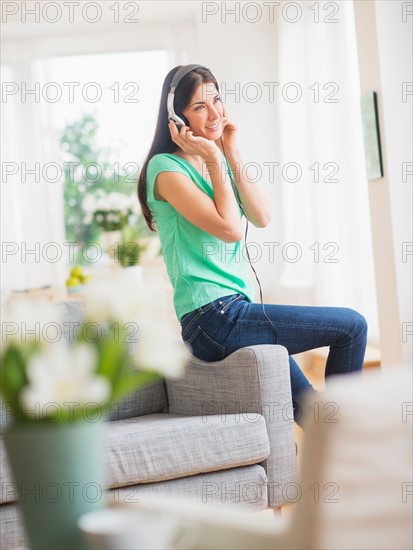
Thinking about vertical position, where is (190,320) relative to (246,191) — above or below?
below

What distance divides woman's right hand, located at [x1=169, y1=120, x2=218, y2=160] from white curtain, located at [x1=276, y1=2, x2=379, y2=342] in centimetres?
275

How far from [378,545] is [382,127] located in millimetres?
3193

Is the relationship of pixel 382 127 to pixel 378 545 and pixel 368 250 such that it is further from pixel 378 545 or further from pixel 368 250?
pixel 378 545

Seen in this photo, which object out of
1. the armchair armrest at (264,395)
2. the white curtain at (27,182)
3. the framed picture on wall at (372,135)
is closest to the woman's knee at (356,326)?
the armchair armrest at (264,395)

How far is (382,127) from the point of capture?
13.3 ft

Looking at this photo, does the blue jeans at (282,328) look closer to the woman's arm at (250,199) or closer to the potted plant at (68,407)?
the woman's arm at (250,199)

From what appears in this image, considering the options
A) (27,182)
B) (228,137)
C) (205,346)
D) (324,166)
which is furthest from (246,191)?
(27,182)

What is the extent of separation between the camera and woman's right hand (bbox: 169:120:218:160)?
263 cm

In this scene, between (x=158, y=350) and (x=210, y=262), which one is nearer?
(x=158, y=350)

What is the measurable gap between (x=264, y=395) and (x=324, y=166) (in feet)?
11.3

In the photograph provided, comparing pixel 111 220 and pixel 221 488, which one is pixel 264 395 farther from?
pixel 111 220

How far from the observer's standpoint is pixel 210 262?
259 centimetres

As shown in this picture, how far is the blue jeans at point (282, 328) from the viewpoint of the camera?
8.36 feet

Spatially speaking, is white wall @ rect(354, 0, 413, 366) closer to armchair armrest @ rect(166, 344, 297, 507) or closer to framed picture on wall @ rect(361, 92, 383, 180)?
framed picture on wall @ rect(361, 92, 383, 180)
